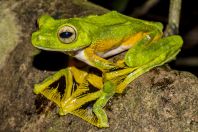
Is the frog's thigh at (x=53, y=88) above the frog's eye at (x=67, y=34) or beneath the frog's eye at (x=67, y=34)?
Answer: beneath

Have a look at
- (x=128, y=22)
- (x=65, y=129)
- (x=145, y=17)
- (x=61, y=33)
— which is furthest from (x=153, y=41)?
(x=145, y=17)

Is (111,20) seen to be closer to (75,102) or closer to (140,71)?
(140,71)

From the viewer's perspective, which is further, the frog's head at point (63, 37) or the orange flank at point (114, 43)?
the orange flank at point (114, 43)

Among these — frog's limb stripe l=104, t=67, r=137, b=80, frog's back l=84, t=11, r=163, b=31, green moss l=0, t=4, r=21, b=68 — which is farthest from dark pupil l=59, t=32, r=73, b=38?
green moss l=0, t=4, r=21, b=68

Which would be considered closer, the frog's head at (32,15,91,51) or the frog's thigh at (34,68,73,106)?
the frog's head at (32,15,91,51)

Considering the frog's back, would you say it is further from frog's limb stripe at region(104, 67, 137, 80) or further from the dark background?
the dark background

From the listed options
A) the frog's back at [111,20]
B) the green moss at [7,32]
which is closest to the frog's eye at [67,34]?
the frog's back at [111,20]

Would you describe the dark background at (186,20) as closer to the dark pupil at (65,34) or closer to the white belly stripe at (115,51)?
the white belly stripe at (115,51)
